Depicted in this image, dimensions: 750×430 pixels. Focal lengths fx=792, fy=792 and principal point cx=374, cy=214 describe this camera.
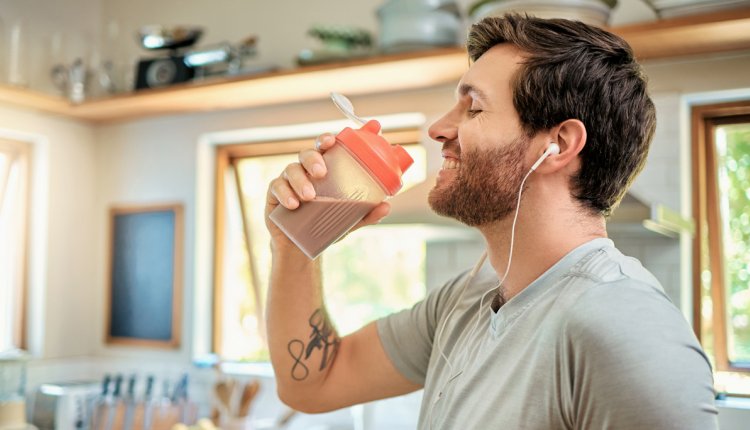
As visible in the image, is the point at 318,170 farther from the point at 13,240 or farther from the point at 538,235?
the point at 13,240

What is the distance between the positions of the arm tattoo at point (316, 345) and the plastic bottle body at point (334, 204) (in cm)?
29

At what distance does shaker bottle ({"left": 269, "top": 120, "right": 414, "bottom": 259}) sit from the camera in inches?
42.7

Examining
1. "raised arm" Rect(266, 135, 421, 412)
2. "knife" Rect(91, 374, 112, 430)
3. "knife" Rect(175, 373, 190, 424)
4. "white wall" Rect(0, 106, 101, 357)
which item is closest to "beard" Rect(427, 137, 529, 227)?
"raised arm" Rect(266, 135, 421, 412)

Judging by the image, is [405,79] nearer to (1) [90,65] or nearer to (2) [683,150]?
(2) [683,150]

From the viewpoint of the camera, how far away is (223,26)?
11.3 feet

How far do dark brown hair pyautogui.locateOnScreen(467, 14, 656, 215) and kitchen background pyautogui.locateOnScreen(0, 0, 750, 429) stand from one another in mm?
1609

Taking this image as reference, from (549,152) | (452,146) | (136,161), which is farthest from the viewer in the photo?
(136,161)

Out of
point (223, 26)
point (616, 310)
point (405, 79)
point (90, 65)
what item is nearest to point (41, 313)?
point (90, 65)

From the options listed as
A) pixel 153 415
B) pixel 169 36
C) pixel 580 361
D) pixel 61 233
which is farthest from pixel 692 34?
pixel 61 233

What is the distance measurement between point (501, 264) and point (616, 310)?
0.29 meters

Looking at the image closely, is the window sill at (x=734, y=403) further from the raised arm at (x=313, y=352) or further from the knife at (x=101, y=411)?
the knife at (x=101, y=411)

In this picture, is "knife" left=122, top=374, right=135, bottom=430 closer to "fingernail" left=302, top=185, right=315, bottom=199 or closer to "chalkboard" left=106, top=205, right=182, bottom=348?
"chalkboard" left=106, top=205, right=182, bottom=348

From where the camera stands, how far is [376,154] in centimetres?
108

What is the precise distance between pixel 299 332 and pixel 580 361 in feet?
2.07
